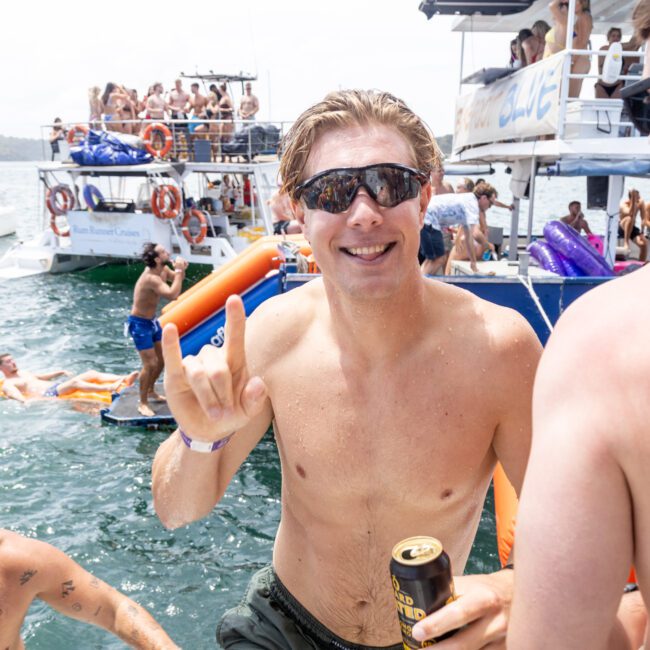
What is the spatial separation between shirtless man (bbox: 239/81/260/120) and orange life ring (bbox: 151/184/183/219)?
443 centimetres

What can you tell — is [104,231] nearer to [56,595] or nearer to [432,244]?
[432,244]

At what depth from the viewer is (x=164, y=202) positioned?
16.8 m

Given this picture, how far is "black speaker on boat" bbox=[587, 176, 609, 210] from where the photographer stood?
12.1m

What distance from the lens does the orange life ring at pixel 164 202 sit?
16828 mm

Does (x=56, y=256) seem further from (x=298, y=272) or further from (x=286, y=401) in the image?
(x=286, y=401)

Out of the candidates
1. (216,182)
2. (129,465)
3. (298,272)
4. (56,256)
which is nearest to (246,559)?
(129,465)

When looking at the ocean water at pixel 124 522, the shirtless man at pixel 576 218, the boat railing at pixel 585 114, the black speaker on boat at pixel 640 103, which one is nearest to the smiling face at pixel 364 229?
the black speaker on boat at pixel 640 103

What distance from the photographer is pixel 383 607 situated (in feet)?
6.66

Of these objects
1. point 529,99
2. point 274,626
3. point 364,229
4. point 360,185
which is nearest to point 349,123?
point 360,185

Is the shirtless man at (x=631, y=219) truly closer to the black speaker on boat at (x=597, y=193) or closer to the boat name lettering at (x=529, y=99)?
the black speaker on boat at (x=597, y=193)

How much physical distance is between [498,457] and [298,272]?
4.78 meters

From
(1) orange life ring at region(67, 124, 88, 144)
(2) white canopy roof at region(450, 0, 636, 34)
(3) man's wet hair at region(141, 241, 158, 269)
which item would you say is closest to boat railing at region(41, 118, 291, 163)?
(1) orange life ring at region(67, 124, 88, 144)

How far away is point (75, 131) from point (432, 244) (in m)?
14.8

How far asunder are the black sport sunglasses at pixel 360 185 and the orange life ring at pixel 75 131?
1922cm
